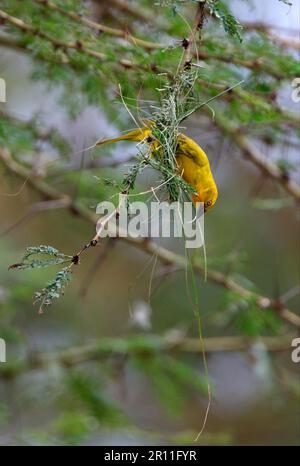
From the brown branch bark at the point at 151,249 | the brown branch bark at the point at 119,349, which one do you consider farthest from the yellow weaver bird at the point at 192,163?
the brown branch bark at the point at 119,349

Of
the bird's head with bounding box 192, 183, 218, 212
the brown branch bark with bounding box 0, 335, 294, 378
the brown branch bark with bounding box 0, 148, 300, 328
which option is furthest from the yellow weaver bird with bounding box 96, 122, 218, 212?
the brown branch bark with bounding box 0, 335, 294, 378

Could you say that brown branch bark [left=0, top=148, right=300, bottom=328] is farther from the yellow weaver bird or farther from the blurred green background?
the yellow weaver bird

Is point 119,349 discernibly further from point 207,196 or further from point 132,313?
point 207,196

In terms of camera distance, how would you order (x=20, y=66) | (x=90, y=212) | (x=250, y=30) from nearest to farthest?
1. (x=250, y=30)
2. (x=90, y=212)
3. (x=20, y=66)

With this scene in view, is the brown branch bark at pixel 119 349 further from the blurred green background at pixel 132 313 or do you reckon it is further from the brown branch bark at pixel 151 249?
the brown branch bark at pixel 151 249

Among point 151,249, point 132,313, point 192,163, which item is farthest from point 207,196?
point 151,249

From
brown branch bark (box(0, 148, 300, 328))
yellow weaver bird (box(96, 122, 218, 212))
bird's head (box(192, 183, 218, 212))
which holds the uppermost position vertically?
brown branch bark (box(0, 148, 300, 328))

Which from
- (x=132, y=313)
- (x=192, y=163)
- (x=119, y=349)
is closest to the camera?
(x=192, y=163)

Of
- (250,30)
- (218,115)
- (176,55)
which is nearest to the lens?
(176,55)

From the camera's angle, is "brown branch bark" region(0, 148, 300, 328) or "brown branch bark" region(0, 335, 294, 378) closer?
"brown branch bark" region(0, 148, 300, 328)
